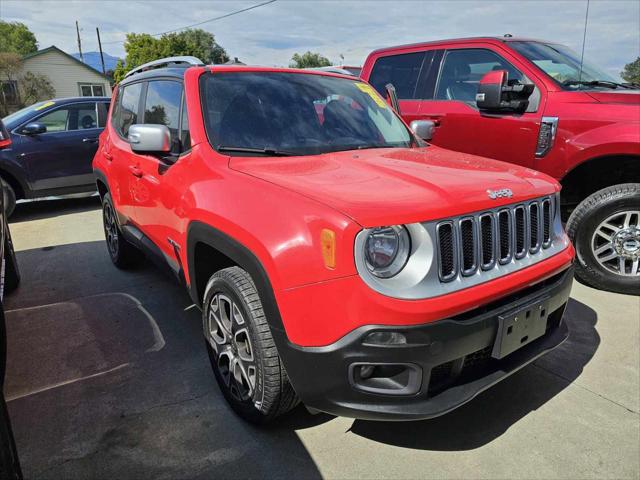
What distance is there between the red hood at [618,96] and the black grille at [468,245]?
9.18 ft

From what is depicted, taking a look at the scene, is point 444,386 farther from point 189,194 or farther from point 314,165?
point 189,194

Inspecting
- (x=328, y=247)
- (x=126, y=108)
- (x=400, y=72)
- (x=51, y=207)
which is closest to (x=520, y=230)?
(x=328, y=247)

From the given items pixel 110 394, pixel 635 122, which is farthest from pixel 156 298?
pixel 635 122

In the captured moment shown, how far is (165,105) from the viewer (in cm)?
328

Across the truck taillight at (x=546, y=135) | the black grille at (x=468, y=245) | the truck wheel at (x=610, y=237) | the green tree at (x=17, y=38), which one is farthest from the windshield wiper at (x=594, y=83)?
the green tree at (x=17, y=38)

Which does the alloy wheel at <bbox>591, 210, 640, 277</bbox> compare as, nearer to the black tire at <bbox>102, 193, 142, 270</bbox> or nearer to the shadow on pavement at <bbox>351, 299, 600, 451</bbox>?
the shadow on pavement at <bbox>351, 299, 600, 451</bbox>

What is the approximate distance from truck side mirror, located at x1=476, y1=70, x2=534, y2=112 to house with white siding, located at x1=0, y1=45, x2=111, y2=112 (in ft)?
137

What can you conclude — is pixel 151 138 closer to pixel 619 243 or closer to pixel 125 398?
pixel 125 398

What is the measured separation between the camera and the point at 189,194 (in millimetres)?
2637

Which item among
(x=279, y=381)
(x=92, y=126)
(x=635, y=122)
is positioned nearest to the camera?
(x=279, y=381)

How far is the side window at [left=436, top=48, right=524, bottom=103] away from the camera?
15.2ft

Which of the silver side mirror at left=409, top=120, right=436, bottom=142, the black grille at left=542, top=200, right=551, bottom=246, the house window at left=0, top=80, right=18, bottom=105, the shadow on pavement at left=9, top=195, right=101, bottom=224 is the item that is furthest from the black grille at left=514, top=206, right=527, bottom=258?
the house window at left=0, top=80, right=18, bottom=105

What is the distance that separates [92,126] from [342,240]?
23.6 ft

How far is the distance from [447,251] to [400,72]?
4.06 metres
